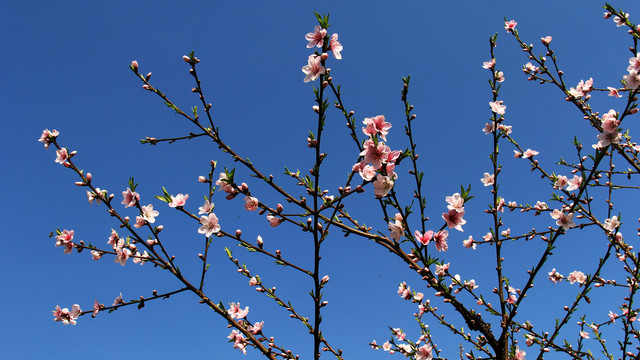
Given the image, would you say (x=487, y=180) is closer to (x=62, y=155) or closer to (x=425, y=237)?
(x=425, y=237)

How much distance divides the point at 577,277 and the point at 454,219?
4898mm

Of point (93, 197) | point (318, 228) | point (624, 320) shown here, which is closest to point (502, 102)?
point (318, 228)

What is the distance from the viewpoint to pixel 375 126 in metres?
2.41

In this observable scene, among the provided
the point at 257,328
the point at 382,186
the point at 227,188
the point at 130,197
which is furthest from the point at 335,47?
the point at 257,328

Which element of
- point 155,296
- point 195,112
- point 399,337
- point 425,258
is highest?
point 195,112

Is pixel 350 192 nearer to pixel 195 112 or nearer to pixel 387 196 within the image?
pixel 387 196

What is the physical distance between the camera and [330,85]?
Result: 267 centimetres

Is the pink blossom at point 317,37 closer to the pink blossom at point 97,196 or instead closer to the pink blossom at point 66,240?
the pink blossom at point 97,196

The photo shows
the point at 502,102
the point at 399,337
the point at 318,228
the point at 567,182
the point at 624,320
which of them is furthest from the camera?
the point at 399,337

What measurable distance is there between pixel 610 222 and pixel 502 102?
212 centimetres

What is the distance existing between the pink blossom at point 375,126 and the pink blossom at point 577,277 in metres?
5.53

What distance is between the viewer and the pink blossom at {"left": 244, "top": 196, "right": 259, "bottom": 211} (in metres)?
2.40

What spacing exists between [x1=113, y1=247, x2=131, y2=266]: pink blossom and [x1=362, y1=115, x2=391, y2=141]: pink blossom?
2429mm

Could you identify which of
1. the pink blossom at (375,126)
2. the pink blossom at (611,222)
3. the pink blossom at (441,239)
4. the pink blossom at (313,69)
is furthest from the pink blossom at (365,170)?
the pink blossom at (611,222)
